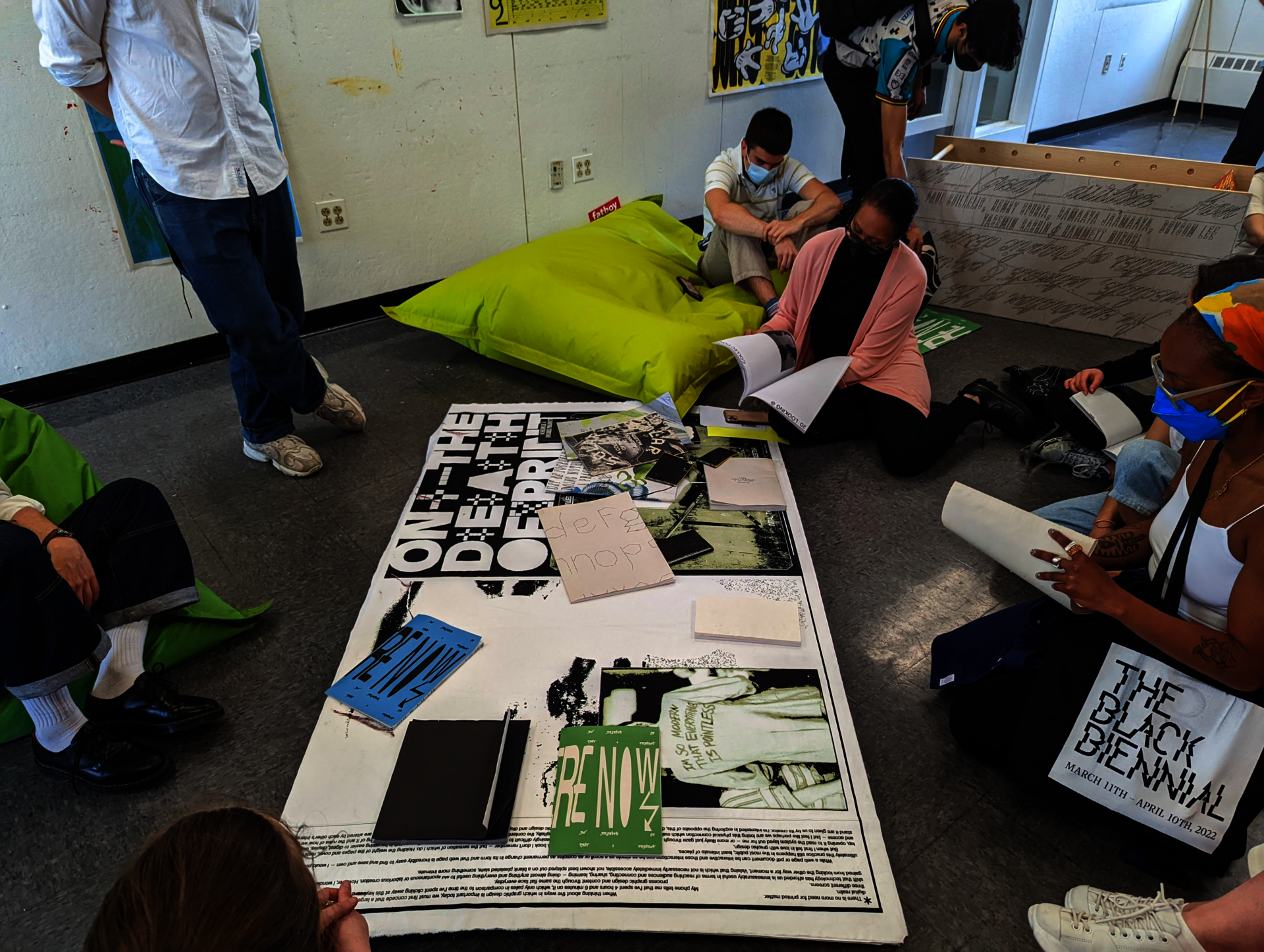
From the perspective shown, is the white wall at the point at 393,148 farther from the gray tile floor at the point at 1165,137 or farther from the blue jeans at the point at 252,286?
the gray tile floor at the point at 1165,137

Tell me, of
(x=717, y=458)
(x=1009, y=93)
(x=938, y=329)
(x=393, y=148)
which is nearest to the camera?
(x=717, y=458)

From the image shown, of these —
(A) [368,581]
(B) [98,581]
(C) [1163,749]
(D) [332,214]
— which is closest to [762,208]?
(D) [332,214]

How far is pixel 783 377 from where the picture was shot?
2.18m

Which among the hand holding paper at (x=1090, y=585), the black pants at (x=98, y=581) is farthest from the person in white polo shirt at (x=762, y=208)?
the black pants at (x=98, y=581)

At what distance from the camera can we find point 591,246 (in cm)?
281

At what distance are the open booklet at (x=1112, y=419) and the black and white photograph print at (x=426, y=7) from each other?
7.60ft

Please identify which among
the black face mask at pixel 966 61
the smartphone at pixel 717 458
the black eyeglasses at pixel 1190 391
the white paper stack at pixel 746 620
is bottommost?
the white paper stack at pixel 746 620

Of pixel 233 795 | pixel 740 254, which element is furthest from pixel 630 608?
pixel 740 254

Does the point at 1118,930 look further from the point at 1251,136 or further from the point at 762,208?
the point at 1251,136

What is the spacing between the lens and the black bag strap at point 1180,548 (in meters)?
1.11

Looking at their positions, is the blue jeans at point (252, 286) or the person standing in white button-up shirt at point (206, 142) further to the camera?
the blue jeans at point (252, 286)

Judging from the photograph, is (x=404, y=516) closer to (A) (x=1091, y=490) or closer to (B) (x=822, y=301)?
(B) (x=822, y=301)

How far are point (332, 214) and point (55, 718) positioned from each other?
1938 millimetres

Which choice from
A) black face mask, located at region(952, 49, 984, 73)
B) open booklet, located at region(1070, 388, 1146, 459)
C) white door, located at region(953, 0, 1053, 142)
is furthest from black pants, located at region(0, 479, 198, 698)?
white door, located at region(953, 0, 1053, 142)
